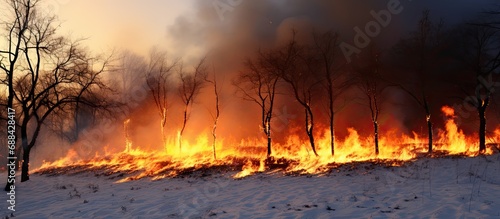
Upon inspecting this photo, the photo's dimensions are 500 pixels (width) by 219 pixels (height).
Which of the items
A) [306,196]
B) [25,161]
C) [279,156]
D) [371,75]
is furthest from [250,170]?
[371,75]

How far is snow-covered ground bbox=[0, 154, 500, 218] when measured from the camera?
8406mm

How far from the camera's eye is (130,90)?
1636 inches

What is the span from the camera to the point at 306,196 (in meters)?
10.8

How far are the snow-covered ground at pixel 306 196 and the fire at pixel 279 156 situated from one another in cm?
248

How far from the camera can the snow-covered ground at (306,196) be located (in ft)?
27.6

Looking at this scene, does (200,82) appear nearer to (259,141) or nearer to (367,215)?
(259,141)

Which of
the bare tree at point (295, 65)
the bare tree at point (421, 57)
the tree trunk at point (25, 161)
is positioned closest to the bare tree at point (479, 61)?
the bare tree at point (421, 57)

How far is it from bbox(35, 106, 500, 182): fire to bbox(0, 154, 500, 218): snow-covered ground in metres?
2.48

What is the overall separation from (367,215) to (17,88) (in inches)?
740


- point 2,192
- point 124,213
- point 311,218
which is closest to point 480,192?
point 311,218

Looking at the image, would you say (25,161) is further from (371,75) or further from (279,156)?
(371,75)

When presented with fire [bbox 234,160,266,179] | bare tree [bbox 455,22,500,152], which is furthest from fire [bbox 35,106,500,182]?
bare tree [bbox 455,22,500,152]

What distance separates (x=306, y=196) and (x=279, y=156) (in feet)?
44.9

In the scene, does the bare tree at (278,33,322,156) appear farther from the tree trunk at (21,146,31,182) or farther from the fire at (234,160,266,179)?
the tree trunk at (21,146,31,182)
